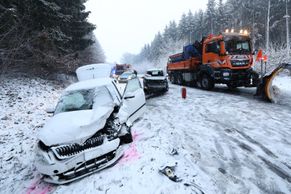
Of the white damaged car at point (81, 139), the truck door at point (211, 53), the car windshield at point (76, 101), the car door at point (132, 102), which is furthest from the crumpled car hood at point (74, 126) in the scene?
the truck door at point (211, 53)

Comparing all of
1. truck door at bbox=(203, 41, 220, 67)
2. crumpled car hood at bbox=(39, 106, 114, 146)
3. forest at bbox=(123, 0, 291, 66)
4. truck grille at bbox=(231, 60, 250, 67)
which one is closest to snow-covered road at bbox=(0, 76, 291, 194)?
crumpled car hood at bbox=(39, 106, 114, 146)

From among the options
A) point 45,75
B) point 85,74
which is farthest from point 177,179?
point 45,75

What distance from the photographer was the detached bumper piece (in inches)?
136

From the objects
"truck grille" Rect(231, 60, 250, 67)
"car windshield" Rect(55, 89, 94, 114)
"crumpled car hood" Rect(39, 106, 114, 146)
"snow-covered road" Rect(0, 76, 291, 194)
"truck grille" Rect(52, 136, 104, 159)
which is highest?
"truck grille" Rect(231, 60, 250, 67)

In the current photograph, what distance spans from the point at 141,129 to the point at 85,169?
9.11 feet

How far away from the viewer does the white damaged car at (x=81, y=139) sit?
139 inches

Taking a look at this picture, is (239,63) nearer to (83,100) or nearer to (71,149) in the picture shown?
(83,100)

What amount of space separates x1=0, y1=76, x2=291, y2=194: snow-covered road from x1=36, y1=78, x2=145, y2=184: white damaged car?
0.87ft

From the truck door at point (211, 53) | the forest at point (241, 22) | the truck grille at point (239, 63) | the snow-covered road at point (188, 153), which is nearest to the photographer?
the snow-covered road at point (188, 153)

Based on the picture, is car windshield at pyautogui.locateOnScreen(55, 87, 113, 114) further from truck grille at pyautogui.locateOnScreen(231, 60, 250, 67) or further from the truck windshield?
the truck windshield

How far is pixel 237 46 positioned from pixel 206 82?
2.99m

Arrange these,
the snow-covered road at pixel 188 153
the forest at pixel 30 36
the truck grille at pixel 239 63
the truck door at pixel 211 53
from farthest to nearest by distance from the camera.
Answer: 1. the truck door at pixel 211 53
2. the truck grille at pixel 239 63
3. the forest at pixel 30 36
4. the snow-covered road at pixel 188 153

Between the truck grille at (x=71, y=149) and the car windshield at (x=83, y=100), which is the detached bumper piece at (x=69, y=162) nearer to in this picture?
the truck grille at (x=71, y=149)

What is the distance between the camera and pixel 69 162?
11.4 ft
